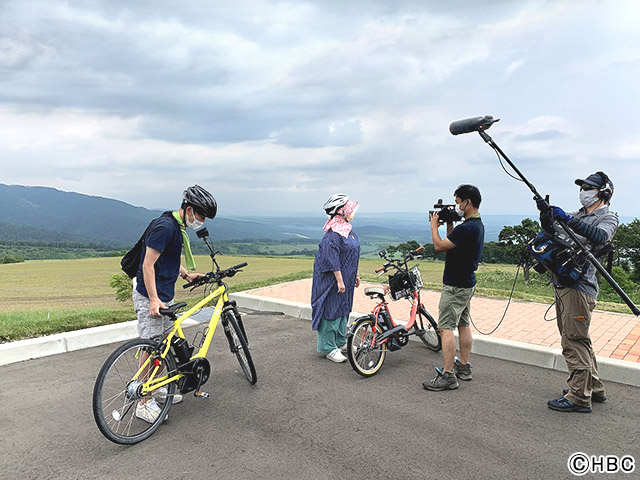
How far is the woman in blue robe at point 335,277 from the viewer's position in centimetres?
518

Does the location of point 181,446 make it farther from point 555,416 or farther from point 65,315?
point 65,315

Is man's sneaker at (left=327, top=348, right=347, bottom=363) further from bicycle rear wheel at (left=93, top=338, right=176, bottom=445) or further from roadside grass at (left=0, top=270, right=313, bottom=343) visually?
bicycle rear wheel at (left=93, top=338, right=176, bottom=445)

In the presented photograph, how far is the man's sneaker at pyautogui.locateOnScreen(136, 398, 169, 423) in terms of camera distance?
11.8 ft

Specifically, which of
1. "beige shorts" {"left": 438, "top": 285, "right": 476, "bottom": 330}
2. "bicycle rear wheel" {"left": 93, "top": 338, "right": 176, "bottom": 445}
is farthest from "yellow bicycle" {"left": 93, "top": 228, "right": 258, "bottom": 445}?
"beige shorts" {"left": 438, "top": 285, "right": 476, "bottom": 330}

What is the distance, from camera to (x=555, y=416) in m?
3.83

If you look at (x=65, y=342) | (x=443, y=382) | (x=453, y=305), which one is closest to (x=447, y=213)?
(x=453, y=305)

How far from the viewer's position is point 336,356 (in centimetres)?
525

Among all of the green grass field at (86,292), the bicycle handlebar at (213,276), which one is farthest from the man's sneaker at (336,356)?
the bicycle handlebar at (213,276)

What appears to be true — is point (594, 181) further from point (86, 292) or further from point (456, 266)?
point (86, 292)

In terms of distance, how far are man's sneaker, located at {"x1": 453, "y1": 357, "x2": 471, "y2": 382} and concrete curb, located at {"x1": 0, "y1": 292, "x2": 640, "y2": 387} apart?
1.03 meters

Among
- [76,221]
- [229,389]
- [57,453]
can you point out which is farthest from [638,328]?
[76,221]

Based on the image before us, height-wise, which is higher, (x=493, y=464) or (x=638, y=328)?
(x=638, y=328)

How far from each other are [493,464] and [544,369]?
2501 millimetres

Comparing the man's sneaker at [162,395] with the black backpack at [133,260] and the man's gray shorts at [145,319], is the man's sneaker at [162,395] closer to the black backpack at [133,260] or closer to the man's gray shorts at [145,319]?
the man's gray shorts at [145,319]
